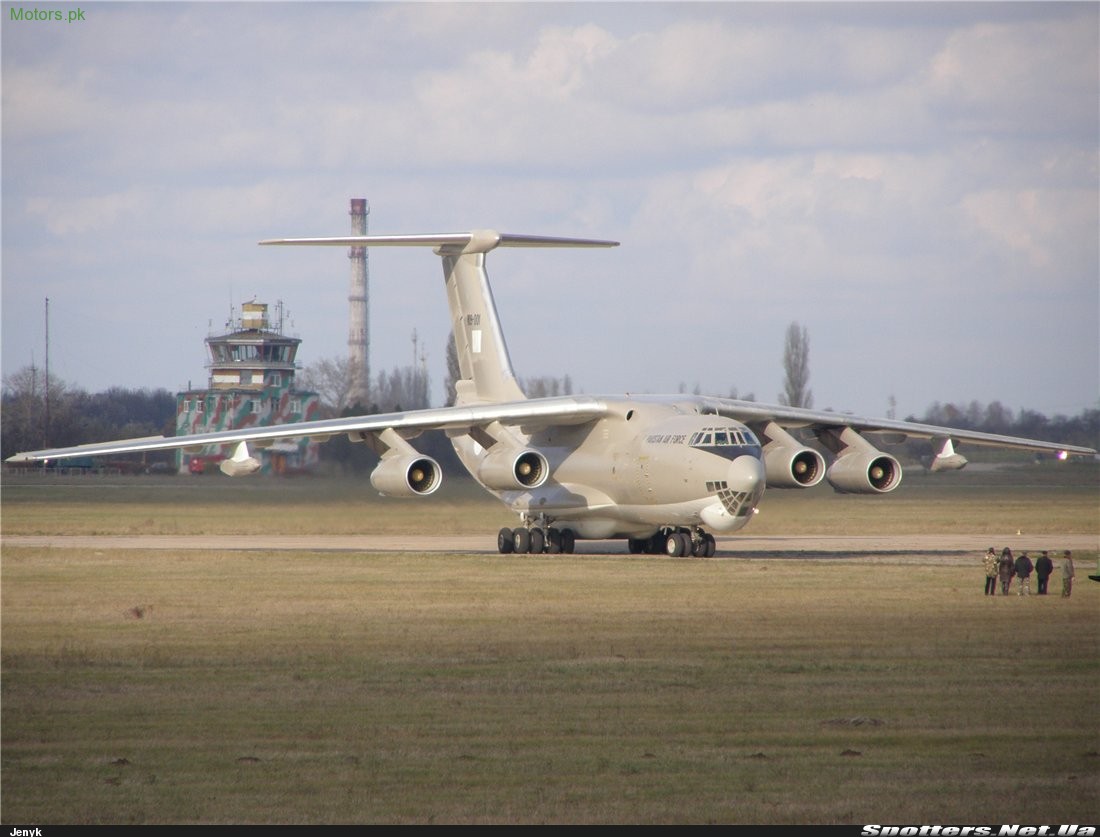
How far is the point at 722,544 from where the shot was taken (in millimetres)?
28219

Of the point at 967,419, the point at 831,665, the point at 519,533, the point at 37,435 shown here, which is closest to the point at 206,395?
the point at 37,435

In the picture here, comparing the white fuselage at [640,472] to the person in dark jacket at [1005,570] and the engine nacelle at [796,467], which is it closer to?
the engine nacelle at [796,467]

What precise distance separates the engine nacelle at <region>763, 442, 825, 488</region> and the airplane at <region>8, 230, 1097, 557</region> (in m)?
0.02

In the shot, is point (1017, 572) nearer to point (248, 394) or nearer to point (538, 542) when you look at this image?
point (538, 542)

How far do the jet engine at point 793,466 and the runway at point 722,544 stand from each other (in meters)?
1.23

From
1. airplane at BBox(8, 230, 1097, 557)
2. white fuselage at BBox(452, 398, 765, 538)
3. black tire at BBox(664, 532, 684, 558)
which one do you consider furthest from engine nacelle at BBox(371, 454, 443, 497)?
black tire at BBox(664, 532, 684, 558)

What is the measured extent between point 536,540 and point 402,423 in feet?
10.4

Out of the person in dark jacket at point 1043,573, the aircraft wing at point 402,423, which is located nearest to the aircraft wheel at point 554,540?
the aircraft wing at point 402,423

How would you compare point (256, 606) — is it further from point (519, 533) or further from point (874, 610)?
point (519, 533)

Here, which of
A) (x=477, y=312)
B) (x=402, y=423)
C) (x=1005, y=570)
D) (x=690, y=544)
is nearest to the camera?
(x=1005, y=570)

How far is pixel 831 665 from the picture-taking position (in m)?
12.2

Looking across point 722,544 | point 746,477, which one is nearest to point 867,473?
point 746,477

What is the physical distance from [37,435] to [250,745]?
4117 cm

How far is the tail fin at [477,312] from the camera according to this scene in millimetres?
27406
